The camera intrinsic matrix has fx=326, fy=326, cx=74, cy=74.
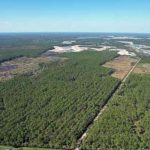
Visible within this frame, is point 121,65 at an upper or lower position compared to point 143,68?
lower

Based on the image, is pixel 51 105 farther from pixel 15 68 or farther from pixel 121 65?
pixel 121 65

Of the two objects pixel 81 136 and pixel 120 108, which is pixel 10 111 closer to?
pixel 81 136

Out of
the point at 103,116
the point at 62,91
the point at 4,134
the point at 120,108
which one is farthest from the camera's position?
the point at 62,91

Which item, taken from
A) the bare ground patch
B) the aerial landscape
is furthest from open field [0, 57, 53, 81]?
the bare ground patch

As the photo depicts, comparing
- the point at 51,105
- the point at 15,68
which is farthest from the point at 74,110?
the point at 15,68

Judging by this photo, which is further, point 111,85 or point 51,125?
point 111,85

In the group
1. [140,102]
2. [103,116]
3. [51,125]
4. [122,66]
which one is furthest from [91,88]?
[122,66]
